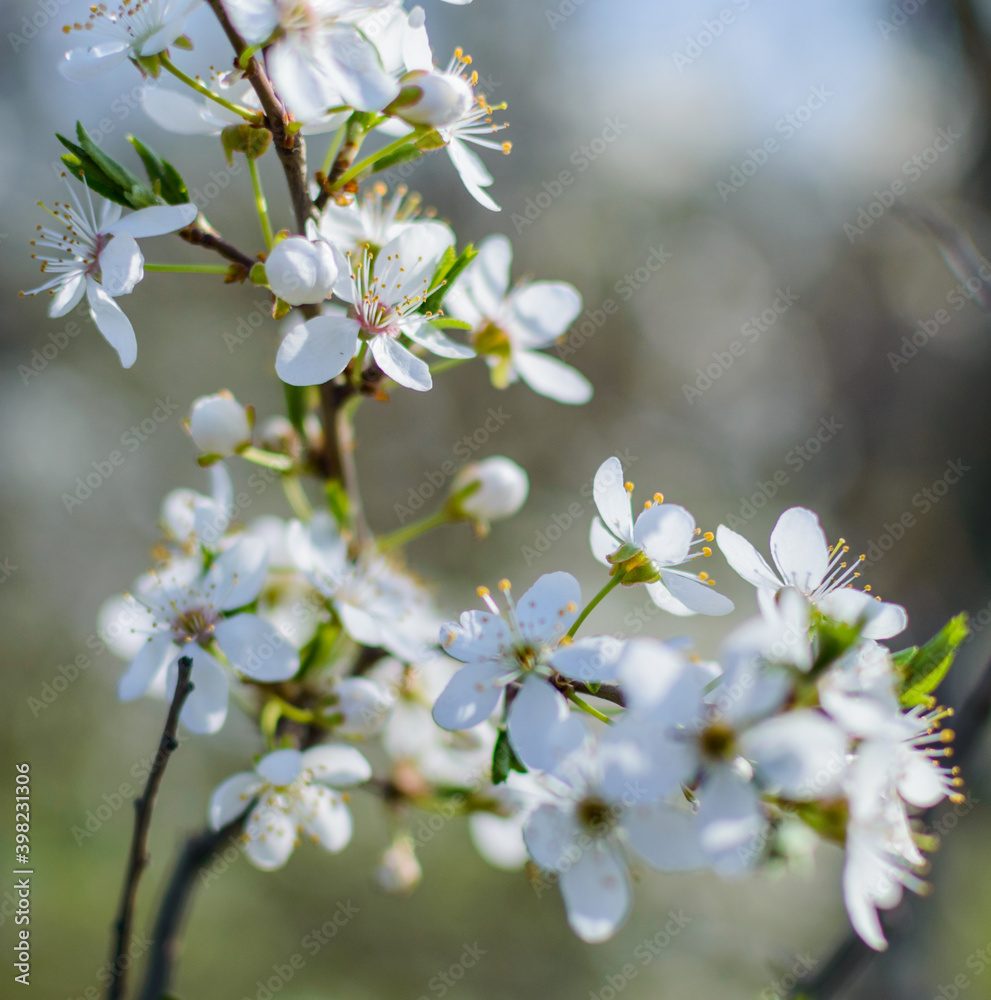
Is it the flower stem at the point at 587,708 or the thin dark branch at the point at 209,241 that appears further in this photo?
the thin dark branch at the point at 209,241

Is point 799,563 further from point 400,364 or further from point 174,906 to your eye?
point 174,906

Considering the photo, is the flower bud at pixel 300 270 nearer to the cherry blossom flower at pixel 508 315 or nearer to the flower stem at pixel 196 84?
the flower stem at pixel 196 84

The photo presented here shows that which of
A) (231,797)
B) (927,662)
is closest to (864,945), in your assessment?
(927,662)

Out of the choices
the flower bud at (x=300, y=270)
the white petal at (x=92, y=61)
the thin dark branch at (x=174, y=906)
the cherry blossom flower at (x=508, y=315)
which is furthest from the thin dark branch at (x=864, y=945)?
the white petal at (x=92, y=61)

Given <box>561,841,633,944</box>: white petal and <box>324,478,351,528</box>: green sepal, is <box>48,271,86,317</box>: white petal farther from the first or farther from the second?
<box>561,841,633,944</box>: white petal

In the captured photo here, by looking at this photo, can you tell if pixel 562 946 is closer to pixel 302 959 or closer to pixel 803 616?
pixel 302 959

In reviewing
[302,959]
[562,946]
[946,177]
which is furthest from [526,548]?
[946,177]
